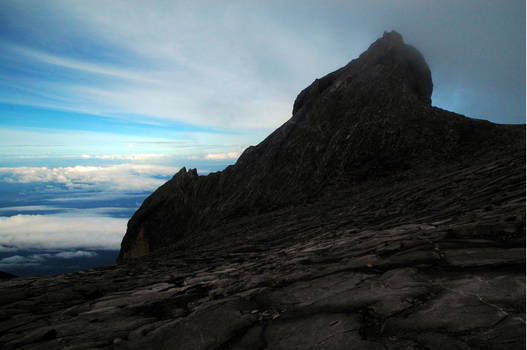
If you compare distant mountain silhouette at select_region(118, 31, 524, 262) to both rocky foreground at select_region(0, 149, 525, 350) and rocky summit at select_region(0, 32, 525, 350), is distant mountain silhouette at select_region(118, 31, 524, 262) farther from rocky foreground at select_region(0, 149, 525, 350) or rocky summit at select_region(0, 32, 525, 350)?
rocky foreground at select_region(0, 149, 525, 350)

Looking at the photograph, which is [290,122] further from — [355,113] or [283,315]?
[283,315]

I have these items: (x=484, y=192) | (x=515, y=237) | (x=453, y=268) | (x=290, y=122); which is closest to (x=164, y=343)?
(x=453, y=268)

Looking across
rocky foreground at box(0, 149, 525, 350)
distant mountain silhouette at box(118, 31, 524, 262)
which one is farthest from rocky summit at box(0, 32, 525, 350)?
distant mountain silhouette at box(118, 31, 524, 262)

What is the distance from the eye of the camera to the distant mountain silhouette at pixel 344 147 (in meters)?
28.1

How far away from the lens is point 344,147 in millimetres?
31625

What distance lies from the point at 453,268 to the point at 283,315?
141 inches

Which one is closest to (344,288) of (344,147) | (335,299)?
(335,299)

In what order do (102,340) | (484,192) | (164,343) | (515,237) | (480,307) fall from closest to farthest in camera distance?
1. (480,307)
2. (164,343)
3. (102,340)
4. (515,237)
5. (484,192)

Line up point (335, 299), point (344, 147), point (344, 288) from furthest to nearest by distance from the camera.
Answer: point (344, 147)
point (344, 288)
point (335, 299)

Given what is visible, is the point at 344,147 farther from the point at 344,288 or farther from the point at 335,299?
the point at 335,299

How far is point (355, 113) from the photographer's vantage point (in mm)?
33875

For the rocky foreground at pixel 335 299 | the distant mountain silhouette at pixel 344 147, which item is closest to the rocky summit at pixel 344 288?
the rocky foreground at pixel 335 299

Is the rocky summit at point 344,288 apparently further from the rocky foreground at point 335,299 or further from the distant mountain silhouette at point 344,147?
the distant mountain silhouette at point 344,147

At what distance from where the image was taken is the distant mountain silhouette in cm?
2811
